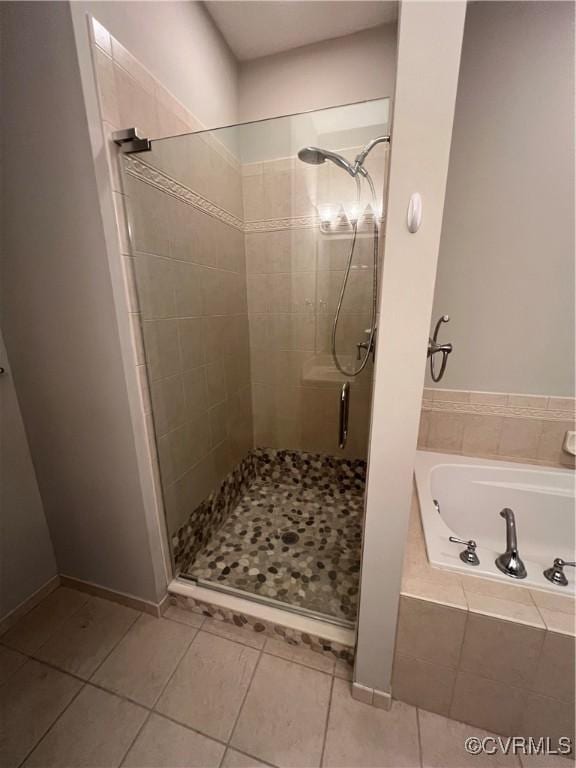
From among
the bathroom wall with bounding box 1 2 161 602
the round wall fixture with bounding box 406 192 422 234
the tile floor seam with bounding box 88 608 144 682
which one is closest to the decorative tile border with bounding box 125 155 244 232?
the bathroom wall with bounding box 1 2 161 602

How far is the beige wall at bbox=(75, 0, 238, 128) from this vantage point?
919 mm

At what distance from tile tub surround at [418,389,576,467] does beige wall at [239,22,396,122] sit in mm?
1626

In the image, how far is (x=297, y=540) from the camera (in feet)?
5.15

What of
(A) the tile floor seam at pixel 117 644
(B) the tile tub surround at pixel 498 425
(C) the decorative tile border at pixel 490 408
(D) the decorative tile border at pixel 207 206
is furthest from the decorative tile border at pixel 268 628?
(D) the decorative tile border at pixel 207 206

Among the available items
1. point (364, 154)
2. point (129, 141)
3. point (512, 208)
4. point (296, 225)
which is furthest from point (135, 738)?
point (512, 208)

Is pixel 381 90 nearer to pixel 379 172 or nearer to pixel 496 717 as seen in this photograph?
pixel 379 172

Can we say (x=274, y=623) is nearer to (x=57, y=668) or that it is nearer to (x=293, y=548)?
(x=293, y=548)

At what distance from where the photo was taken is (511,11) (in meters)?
1.13

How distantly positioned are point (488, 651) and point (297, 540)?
92 cm

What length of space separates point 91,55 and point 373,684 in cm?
204

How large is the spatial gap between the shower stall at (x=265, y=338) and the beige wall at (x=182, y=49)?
215mm

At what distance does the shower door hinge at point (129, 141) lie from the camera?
855 mm

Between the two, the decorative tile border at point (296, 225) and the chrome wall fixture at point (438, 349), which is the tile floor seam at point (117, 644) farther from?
the decorative tile border at point (296, 225)

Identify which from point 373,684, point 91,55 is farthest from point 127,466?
point 91,55
